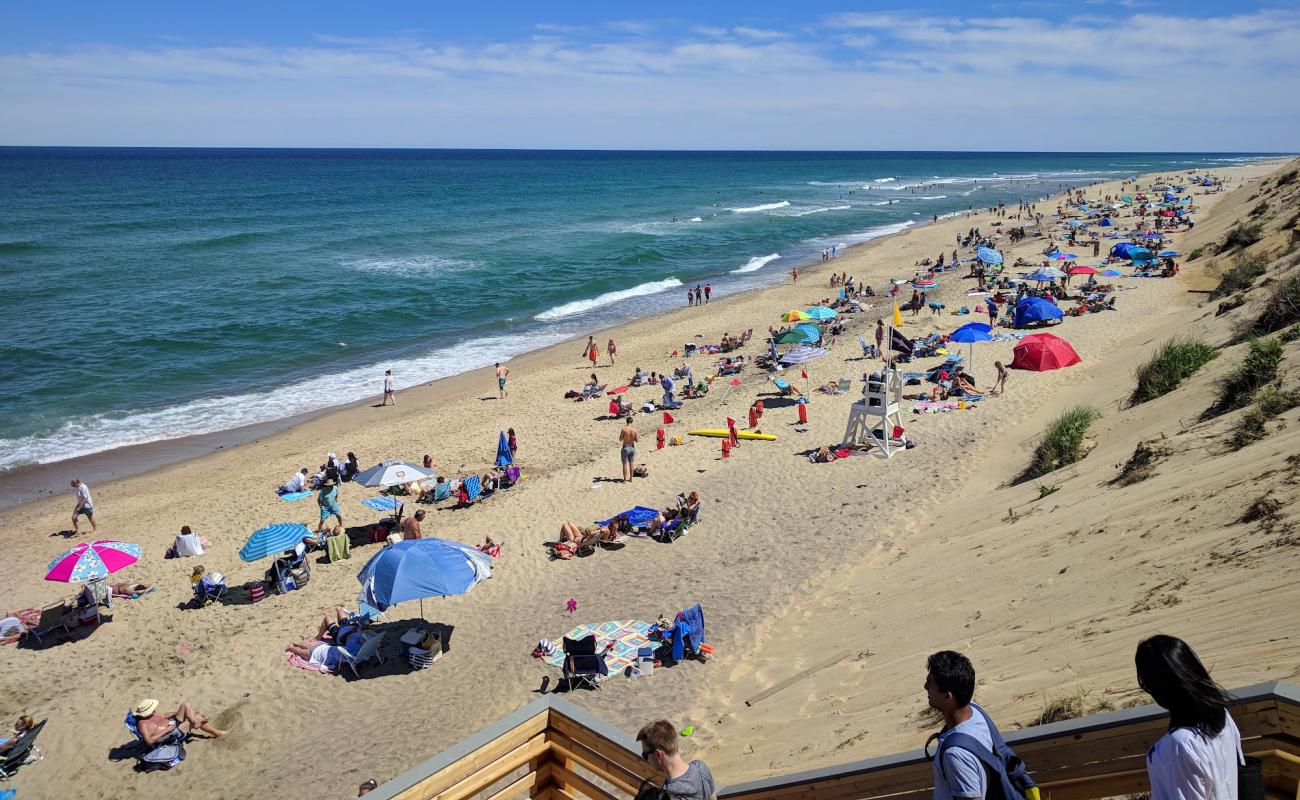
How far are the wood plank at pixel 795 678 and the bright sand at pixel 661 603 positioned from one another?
0.53 feet

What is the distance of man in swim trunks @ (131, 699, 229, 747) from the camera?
9695 mm

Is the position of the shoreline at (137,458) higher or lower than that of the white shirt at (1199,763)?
lower

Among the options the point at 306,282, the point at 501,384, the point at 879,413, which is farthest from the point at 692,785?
the point at 306,282

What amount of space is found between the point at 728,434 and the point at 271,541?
33.4 feet

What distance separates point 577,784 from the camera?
434 cm

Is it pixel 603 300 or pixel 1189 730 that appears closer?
pixel 1189 730

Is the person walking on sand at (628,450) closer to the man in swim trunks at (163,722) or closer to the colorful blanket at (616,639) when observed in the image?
the colorful blanket at (616,639)

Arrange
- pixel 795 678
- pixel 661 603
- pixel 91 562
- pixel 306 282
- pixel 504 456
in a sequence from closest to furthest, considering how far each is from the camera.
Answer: pixel 795 678 < pixel 661 603 < pixel 91 562 < pixel 504 456 < pixel 306 282

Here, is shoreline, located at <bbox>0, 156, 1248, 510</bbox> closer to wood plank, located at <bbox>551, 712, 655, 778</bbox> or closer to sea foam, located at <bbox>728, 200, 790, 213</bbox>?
wood plank, located at <bbox>551, 712, 655, 778</bbox>

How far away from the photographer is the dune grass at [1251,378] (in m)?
10.9

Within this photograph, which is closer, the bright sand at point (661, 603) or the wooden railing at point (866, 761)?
the wooden railing at point (866, 761)

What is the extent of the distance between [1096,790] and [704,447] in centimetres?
1525

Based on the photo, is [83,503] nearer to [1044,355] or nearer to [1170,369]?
[1170,369]

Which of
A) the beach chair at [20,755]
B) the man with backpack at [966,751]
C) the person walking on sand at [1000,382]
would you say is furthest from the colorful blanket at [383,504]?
the person walking on sand at [1000,382]
